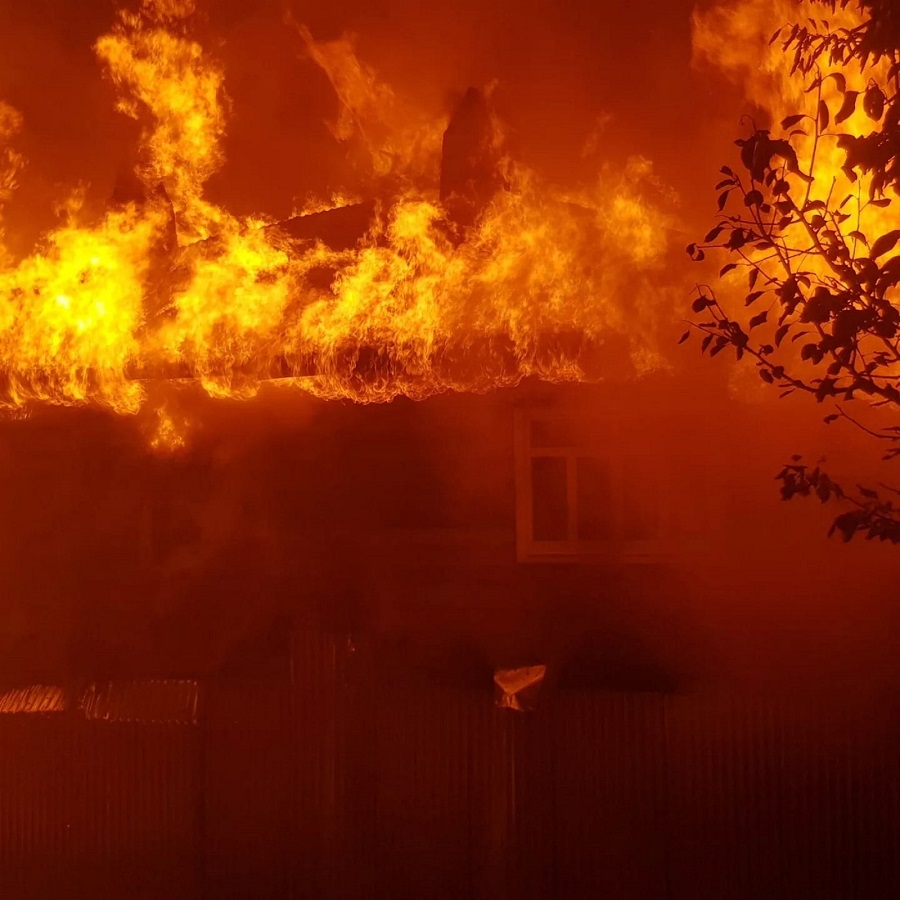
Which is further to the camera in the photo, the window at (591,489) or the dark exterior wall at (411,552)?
the window at (591,489)

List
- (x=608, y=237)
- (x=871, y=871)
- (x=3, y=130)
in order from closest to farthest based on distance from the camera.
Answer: (x=871, y=871) < (x=608, y=237) < (x=3, y=130)

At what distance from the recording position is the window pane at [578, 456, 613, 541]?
810cm

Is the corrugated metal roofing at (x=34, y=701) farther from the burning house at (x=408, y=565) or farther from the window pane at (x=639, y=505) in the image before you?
the window pane at (x=639, y=505)

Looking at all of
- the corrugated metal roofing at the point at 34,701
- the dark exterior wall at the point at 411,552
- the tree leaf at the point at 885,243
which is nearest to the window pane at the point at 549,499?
the dark exterior wall at the point at 411,552

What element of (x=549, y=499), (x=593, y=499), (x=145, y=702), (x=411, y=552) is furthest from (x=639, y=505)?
(x=145, y=702)

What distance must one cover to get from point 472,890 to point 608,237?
513 cm

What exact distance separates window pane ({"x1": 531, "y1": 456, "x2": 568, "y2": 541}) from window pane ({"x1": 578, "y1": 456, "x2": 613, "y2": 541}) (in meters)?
0.17

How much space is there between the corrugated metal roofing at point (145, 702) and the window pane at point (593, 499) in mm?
3614

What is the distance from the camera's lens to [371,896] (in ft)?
19.5

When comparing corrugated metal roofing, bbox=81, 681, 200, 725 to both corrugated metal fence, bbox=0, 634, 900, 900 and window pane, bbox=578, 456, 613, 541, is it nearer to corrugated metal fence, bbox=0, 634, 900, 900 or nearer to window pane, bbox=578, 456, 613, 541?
corrugated metal fence, bbox=0, 634, 900, 900

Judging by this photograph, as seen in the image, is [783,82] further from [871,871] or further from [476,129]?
[871,871]

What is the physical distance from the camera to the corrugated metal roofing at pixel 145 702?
6223 mm

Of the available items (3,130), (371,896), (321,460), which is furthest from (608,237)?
(3,130)

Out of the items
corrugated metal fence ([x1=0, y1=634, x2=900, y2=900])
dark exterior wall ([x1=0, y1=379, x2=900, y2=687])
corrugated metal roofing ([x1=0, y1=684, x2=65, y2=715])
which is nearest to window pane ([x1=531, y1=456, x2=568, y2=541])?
dark exterior wall ([x1=0, y1=379, x2=900, y2=687])
